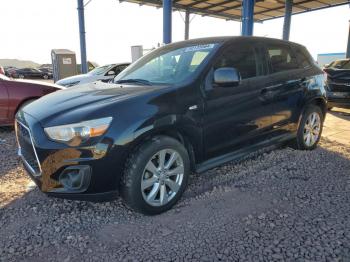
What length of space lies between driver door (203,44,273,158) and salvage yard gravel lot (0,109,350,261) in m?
0.55

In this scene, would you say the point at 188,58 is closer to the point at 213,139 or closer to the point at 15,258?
the point at 213,139

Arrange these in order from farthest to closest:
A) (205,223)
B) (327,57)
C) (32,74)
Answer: (327,57) < (32,74) < (205,223)

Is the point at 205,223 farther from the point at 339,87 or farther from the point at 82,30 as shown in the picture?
the point at 82,30

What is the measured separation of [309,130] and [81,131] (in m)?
3.66

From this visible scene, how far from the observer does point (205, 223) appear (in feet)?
9.65

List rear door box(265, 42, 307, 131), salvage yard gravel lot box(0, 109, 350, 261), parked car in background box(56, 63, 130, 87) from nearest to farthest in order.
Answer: salvage yard gravel lot box(0, 109, 350, 261) → rear door box(265, 42, 307, 131) → parked car in background box(56, 63, 130, 87)

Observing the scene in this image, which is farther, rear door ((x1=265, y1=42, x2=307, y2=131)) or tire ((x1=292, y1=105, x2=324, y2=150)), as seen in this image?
tire ((x1=292, y1=105, x2=324, y2=150))

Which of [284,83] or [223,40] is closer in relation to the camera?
[223,40]

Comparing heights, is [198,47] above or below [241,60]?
above

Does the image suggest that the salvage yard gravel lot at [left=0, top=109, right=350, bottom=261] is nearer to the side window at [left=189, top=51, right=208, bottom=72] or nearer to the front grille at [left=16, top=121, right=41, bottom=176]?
the front grille at [left=16, top=121, right=41, bottom=176]

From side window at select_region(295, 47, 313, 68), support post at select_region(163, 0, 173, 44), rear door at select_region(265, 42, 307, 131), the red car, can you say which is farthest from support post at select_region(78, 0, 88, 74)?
rear door at select_region(265, 42, 307, 131)

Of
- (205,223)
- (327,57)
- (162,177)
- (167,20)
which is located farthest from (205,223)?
(327,57)

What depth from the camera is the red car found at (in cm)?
596

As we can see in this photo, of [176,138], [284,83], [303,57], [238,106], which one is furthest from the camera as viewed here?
[303,57]
